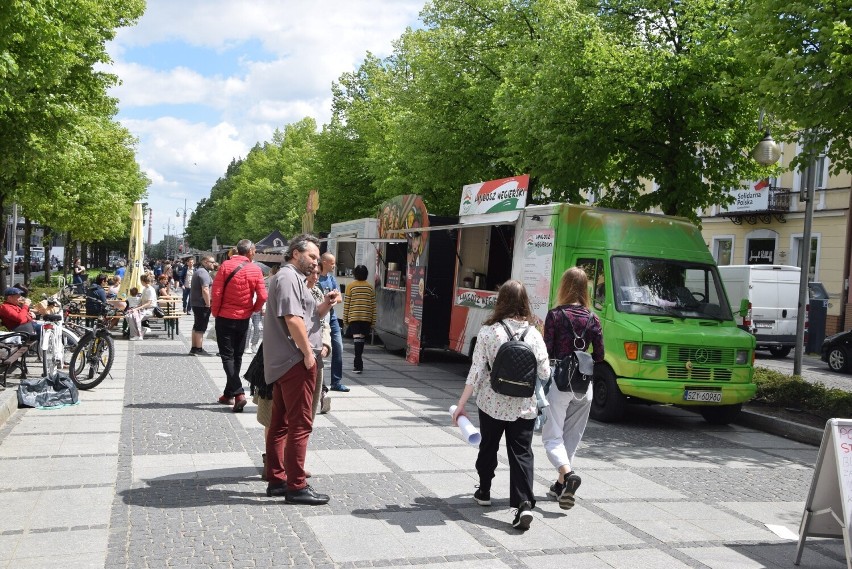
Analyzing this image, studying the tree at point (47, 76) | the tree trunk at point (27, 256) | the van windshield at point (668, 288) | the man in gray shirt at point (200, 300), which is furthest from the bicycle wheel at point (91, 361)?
the tree trunk at point (27, 256)

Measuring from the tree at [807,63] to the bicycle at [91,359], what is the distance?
907 centimetres

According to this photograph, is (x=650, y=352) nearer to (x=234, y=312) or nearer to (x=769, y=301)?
(x=234, y=312)

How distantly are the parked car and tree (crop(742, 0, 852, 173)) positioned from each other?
9.80m

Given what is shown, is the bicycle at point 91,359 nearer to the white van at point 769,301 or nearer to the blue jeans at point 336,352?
the blue jeans at point 336,352

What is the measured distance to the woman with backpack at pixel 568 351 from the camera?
632 cm

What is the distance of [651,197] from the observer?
15.8 meters

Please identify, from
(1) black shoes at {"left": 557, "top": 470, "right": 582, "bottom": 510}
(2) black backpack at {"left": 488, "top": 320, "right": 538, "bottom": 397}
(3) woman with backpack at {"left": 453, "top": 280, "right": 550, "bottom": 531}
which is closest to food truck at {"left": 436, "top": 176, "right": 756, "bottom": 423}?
(1) black shoes at {"left": 557, "top": 470, "right": 582, "bottom": 510}

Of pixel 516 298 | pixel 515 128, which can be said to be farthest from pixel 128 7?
pixel 516 298

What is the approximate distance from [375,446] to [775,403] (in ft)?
21.0

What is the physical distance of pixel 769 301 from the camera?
71.9 ft

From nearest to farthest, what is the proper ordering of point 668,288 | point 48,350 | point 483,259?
point 48,350 → point 668,288 → point 483,259

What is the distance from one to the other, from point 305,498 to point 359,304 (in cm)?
762

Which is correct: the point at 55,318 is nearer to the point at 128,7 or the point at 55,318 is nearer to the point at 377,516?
the point at 377,516

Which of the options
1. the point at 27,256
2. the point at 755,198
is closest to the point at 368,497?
the point at 755,198
